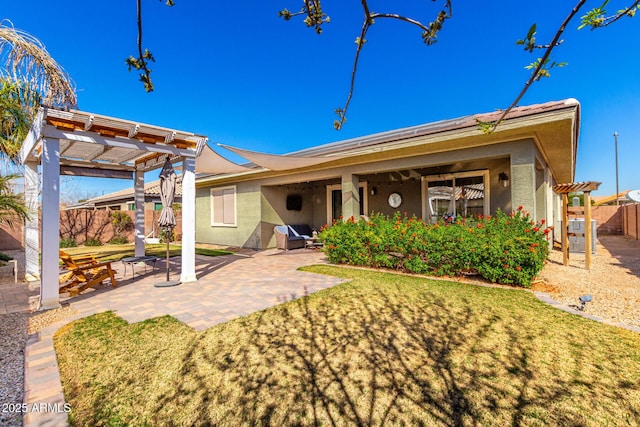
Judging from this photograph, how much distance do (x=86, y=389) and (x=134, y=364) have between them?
0.41 metres

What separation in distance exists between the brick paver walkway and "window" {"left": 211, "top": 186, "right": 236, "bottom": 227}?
592cm

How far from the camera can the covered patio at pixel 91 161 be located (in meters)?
4.64

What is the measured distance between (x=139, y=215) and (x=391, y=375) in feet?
27.9

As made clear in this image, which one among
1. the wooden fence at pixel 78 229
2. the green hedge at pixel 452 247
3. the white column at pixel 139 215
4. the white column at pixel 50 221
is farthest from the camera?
the wooden fence at pixel 78 229

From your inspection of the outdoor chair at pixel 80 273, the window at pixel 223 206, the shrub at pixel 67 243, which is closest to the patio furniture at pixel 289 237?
the window at pixel 223 206

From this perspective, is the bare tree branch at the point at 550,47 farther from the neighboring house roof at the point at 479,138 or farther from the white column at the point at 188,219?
the white column at the point at 188,219

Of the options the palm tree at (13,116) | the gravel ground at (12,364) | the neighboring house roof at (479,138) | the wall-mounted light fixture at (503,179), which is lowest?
the gravel ground at (12,364)

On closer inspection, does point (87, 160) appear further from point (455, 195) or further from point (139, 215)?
point (455, 195)

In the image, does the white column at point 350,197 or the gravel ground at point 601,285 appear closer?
the gravel ground at point 601,285

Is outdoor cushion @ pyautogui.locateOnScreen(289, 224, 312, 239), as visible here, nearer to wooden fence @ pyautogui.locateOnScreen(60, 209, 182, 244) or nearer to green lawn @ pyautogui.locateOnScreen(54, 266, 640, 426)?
green lawn @ pyautogui.locateOnScreen(54, 266, 640, 426)

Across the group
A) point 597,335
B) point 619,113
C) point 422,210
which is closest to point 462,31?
point 597,335

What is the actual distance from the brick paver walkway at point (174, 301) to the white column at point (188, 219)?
32cm

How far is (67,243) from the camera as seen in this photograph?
1375 cm

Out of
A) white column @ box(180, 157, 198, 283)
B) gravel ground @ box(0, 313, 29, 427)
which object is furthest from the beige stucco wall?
gravel ground @ box(0, 313, 29, 427)
